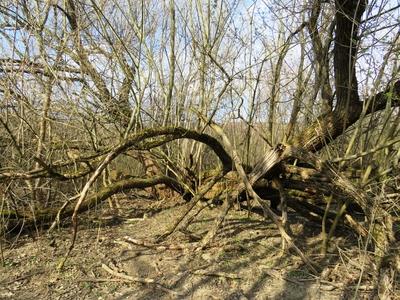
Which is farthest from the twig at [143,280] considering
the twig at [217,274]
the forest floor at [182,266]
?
the twig at [217,274]

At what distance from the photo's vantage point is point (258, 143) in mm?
8227

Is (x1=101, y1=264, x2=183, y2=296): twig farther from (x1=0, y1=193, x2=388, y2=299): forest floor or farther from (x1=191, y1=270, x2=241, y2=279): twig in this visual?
(x1=191, y1=270, x2=241, y2=279): twig

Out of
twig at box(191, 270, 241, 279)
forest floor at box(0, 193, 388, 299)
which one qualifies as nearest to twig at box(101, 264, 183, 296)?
forest floor at box(0, 193, 388, 299)

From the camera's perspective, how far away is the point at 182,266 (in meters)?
4.36

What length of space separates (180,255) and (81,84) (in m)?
2.32

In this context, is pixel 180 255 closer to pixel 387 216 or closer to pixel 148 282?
pixel 148 282

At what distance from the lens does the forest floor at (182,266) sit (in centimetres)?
388

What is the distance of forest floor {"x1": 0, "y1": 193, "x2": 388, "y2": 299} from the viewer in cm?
388

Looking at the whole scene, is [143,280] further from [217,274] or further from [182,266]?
[217,274]

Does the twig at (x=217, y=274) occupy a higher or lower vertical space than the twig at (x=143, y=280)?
higher

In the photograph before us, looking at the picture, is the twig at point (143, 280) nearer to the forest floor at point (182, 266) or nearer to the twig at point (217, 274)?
the forest floor at point (182, 266)

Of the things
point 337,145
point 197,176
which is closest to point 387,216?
point 337,145

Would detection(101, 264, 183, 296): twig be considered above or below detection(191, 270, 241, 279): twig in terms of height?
Answer: below

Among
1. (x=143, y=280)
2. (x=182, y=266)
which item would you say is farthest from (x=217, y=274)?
(x=143, y=280)
